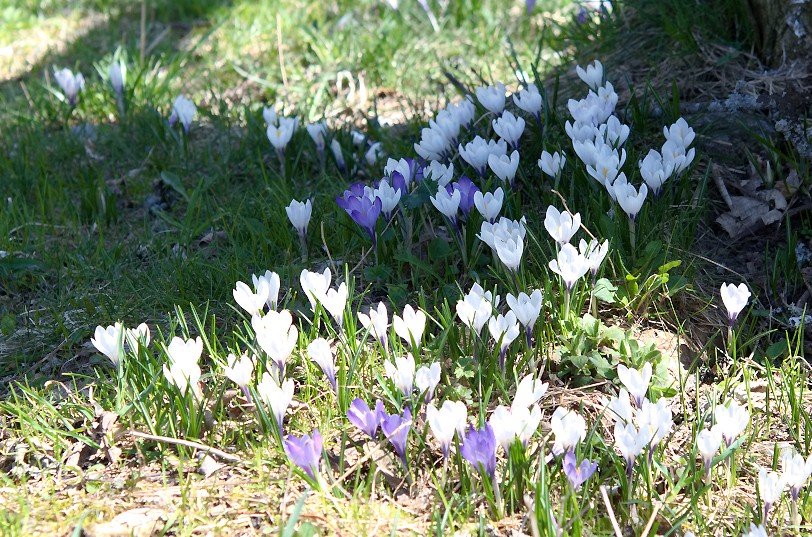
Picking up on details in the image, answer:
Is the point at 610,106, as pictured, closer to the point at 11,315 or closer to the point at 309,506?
the point at 309,506

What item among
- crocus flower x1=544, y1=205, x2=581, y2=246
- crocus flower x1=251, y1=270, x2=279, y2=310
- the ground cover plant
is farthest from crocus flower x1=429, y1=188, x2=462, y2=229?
crocus flower x1=251, y1=270, x2=279, y2=310

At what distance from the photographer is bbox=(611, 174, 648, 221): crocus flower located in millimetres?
2555

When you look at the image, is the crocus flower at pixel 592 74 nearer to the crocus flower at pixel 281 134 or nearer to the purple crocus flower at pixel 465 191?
the purple crocus flower at pixel 465 191

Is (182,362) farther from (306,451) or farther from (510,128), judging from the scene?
(510,128)

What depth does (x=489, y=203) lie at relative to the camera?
2643 millimetres

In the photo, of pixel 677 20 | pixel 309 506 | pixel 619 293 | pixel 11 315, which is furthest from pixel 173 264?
pixel 677 20

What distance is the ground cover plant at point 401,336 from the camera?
2027mm

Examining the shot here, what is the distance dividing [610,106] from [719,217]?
1.79 feet

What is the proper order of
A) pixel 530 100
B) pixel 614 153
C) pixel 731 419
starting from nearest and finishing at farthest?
pixel 731 419, pixel 614 153, pixel 530 100

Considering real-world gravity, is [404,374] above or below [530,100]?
below

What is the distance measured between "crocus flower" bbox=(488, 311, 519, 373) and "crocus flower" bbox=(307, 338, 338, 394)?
44 cm

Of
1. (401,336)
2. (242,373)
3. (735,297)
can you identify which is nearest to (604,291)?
(735,297)

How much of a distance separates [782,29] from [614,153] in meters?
1.19

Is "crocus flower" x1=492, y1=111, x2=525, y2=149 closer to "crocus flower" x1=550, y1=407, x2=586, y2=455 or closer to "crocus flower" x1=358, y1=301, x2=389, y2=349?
"crocus flower" x1=358, y1=301, x2=389, y2=349
